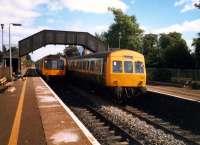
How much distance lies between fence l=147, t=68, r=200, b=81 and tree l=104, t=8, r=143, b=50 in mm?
39661

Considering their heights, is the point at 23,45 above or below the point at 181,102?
above

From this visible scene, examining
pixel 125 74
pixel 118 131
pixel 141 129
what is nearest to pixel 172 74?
pixel 125 74

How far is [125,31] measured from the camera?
92938 millimetres

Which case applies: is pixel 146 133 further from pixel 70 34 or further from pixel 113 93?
pixel 70 34

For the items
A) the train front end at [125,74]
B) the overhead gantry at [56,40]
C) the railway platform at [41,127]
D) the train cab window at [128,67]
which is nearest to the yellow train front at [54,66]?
the overhead gantry at [56,40]

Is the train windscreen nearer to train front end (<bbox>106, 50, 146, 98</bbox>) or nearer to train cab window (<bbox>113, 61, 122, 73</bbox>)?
train front end (<bbox>106, 50, 146, 98</bbox>)

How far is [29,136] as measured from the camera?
9898mm

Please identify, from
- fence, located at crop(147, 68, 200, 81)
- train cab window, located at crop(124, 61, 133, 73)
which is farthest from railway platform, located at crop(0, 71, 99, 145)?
fence, located at crop(147, 68, 200, 81)

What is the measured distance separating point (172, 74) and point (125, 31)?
48653 mm

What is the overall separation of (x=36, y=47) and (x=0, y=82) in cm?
2482

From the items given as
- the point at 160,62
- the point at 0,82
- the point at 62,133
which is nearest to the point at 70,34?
the point at 160,62

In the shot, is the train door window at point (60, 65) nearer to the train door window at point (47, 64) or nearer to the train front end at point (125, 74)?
the train door window at point (47, 64)

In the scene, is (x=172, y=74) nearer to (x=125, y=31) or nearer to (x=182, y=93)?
(x=182, y=93)

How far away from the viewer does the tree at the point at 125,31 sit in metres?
91.8
